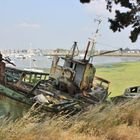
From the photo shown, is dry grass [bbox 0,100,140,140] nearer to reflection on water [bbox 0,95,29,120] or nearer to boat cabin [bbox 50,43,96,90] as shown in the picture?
reflection on water [bbox 0,95,29,120]

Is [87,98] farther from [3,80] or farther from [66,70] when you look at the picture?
[3,80]

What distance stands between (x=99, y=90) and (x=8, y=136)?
1684cm

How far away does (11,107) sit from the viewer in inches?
581

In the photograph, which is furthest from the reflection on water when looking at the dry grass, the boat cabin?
the boat cabin

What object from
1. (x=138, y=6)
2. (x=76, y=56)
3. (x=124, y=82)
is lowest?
(x=124, y=82)

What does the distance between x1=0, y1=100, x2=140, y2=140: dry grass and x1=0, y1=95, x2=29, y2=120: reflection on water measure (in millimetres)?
3305

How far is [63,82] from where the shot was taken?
23.1m

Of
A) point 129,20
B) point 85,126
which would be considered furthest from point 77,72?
point 85,126

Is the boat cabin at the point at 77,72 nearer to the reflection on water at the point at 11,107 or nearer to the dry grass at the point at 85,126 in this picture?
the reflection on water at the point at 11,107

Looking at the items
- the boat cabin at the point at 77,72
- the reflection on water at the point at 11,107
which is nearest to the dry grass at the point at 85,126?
the reflection on water at the point at 11,107

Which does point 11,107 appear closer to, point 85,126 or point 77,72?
point 85,126

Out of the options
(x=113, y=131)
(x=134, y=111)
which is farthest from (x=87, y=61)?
(x=113, y=131)

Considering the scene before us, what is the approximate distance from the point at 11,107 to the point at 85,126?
4.99 m

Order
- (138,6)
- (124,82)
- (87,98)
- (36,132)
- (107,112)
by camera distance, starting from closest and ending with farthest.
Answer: (36,132) → (107,112) → (138,6) → (87,98) → (124,82)
